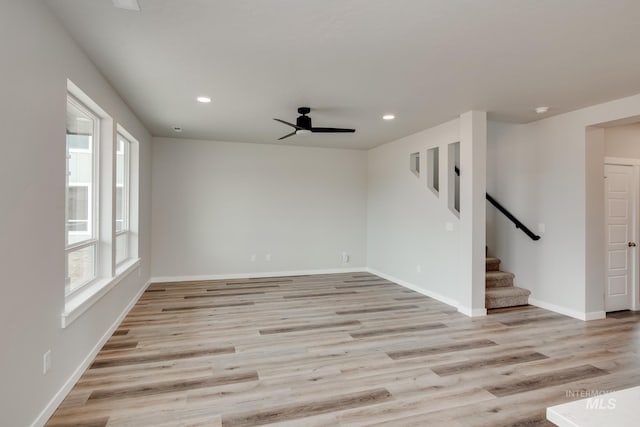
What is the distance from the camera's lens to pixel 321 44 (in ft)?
8.81

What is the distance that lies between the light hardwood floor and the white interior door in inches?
15.0

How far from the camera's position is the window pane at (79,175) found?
295cm

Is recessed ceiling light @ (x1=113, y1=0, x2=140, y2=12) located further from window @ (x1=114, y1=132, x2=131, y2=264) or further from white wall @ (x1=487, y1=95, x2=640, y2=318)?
white wall @ (x1=487, y1=95, x2=640, y2=318)

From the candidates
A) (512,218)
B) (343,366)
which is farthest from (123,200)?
(512,218)

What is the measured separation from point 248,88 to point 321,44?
1271 millimetres

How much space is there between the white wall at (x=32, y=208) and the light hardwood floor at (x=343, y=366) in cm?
40

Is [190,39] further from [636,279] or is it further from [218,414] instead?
[636,279]

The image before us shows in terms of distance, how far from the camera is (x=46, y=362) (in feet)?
7.32

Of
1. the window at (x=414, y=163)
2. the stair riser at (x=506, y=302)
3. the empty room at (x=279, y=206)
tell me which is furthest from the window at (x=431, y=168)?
the stair riser at (x=506, y=302)

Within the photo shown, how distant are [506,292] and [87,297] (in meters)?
5.10

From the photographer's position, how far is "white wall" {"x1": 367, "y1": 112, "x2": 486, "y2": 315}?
4547 mm

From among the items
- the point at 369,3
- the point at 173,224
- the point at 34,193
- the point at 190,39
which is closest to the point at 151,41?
the point at 190,39

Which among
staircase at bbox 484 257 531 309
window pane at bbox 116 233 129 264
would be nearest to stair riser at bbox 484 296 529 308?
staircase at bbox 484 257 531 309

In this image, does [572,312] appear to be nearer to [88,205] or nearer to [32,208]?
[32,208]
